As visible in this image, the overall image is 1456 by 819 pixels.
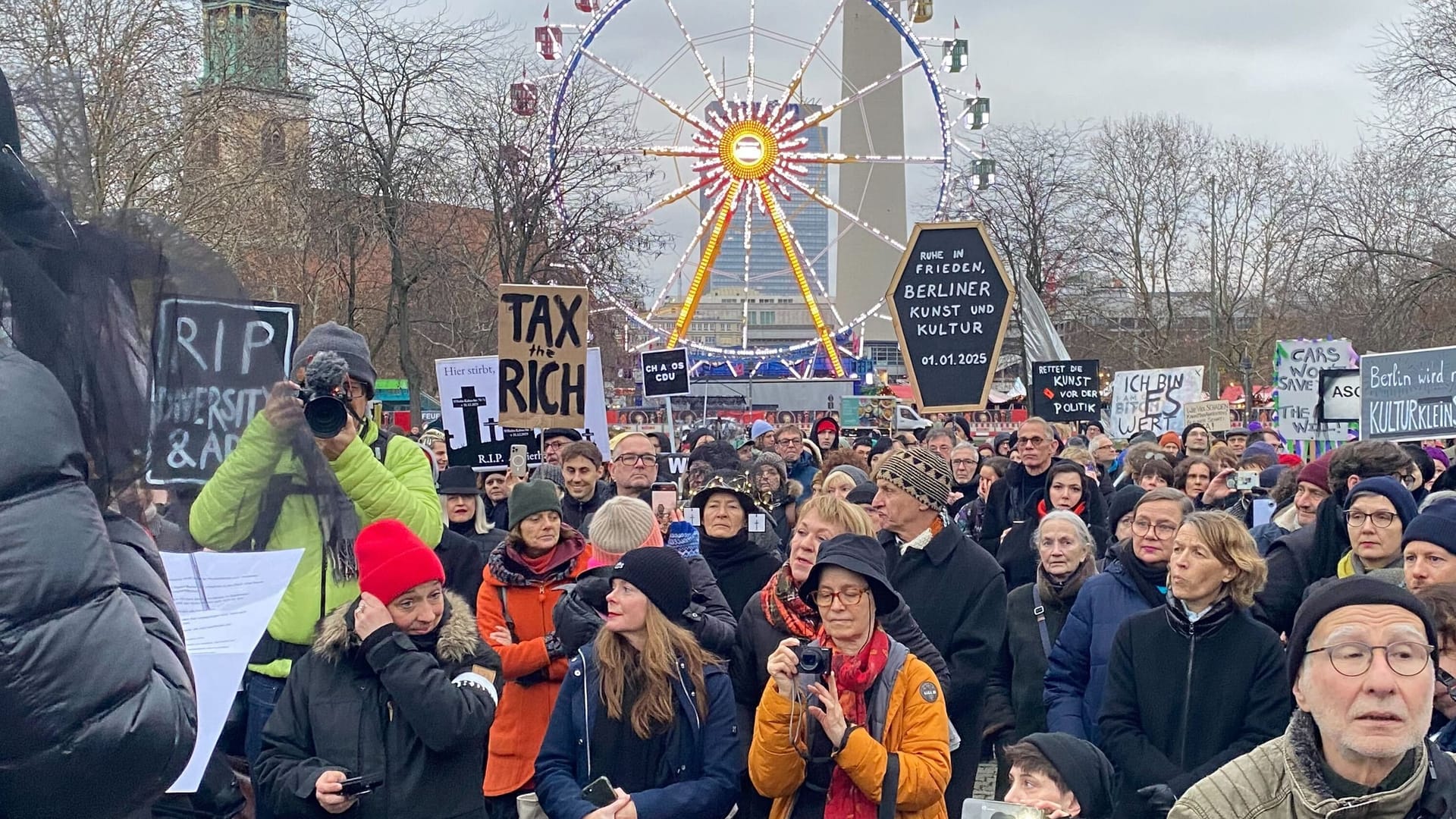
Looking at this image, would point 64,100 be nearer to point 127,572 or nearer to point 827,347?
point 127,572

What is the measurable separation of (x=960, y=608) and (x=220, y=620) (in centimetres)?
338

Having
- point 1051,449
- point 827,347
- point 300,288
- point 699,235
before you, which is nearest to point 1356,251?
point 827,347

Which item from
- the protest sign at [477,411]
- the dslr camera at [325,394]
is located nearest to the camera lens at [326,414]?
the dslr camera at [325,394]

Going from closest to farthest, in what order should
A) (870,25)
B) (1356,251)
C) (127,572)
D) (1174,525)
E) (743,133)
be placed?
(127,572), (1174,525), (1356,251), (743,133), (870,25)

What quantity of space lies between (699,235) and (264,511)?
3214cm

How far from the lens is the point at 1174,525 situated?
5.76 m

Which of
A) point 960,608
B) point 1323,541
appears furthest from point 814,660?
point 1323,541

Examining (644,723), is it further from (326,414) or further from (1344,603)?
(1344,603)

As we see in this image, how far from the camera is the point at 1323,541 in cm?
640

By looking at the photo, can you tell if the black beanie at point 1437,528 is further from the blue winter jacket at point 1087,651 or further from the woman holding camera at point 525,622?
the woman holding camera at point 525,622

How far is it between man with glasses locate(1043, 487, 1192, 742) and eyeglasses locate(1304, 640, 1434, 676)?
2.44 metres

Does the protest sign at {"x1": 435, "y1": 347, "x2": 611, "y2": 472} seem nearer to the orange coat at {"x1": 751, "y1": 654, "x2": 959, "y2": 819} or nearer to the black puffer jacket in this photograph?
the orange coat at {"x1": 751, "y1": 654, "x2": 959, "y2": 819}

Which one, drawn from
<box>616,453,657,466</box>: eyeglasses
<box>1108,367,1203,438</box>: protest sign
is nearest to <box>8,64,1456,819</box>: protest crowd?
<box>616,453,657,466</box>: eyeglasses

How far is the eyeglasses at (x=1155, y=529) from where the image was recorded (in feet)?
18.9
